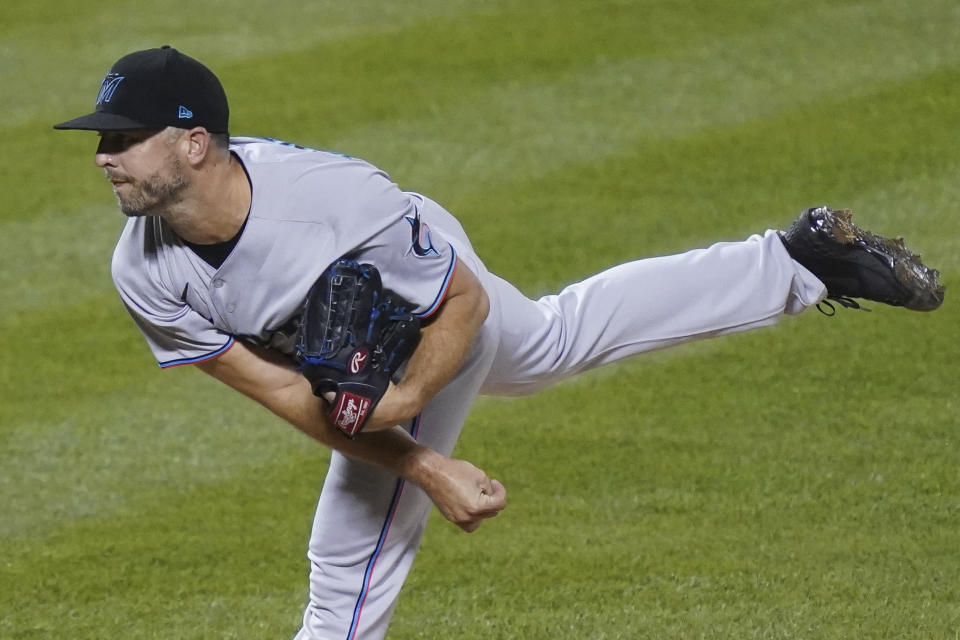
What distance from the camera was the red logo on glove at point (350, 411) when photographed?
9.35 feet

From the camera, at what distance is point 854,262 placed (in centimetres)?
369

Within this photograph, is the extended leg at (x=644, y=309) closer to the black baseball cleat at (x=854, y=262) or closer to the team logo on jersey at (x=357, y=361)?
the black baseball cleat at (x=854, y=262)

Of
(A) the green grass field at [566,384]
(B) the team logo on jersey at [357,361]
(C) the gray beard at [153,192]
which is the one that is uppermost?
(C) the gray beard at [153,192]

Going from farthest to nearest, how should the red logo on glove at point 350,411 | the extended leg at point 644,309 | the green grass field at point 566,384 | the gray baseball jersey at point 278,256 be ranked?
1. the green grass field at point 566,384
2. the extended leg at point 644,309
3. the gray baseball jersey at point 278,256
4. the red logo on glove at point 350,411

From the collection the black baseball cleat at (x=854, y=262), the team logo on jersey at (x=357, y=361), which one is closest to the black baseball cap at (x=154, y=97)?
the team logo on jersey at (x=357, y=361)

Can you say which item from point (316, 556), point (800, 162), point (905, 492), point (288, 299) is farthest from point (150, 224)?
point (800, 162)

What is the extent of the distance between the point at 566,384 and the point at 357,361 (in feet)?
8.38

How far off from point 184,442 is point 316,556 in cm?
176

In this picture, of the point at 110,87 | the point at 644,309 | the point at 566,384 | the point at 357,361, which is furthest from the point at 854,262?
the point at 110,87

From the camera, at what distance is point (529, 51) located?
26.0 ft

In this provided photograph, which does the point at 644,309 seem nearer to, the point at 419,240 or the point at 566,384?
the point at 419,240

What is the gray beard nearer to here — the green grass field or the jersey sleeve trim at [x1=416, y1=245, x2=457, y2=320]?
the jersey sleeve trim at [x1=416, y1=245, x2=457, y2=320]

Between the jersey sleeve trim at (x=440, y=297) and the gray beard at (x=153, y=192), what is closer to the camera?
the gray beard at (x=153, y=192)

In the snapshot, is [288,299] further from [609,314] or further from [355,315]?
[609,314]
